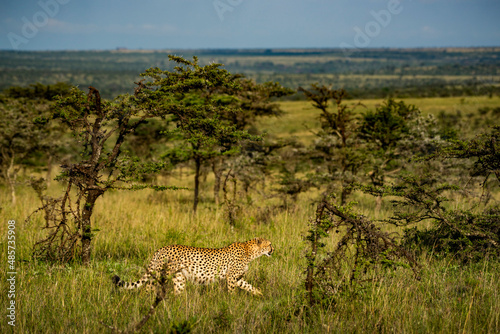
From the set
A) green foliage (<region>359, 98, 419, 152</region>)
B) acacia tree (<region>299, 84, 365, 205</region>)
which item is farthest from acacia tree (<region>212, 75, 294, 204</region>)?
green foliage (<region>359, 98, 419, 152</region>)

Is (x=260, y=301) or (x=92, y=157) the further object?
(x=92, y=157)

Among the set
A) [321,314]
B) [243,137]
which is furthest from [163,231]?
[321,314]

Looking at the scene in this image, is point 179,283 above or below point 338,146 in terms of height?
below

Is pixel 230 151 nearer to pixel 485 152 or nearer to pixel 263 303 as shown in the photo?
pixel 485 152

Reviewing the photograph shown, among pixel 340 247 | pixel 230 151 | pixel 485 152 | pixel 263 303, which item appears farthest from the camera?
pixel 230 151

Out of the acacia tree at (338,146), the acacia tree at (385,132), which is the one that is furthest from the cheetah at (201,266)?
the acacia tree at (385,132)

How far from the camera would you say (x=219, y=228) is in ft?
27.4

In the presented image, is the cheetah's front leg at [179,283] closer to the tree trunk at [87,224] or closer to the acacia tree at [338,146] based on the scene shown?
the tree trunk at [87,224]

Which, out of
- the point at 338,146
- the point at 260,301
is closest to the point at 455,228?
the point at 260,301

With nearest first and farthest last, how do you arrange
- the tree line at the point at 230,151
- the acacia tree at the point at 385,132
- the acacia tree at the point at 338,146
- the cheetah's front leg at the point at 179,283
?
the cheetah's front leg at the point at 179,283, the tree line at the point at 230,151, the acacia tree at the point at 338,146, the acacia tree at the point at 385,132

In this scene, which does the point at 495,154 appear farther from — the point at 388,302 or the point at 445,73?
the point at 445,73

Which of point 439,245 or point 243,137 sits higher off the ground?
point 243,137

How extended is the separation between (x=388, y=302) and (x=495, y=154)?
3.06 m

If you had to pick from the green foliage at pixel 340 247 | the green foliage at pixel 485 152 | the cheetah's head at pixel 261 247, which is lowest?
the cheetah's head at pixel 261 247
